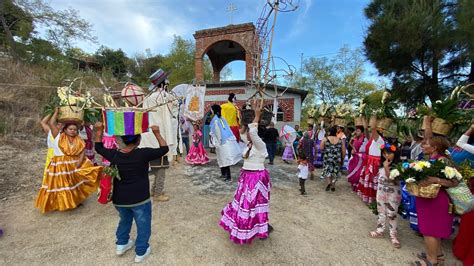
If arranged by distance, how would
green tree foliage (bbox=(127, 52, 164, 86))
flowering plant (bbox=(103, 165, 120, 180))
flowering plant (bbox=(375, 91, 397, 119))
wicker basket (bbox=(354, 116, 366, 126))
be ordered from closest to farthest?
flowering plant (bbox=(103, 165, 120, 180)) → flowering plant (bbox=(375, 91, 397, 119)) → wicker basket (bbox=(354, 116, 366, 126)) → green tree foliage (bbox=(127, 52, 164, 86))

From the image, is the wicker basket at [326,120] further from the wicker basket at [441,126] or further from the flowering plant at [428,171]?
the flowering plant at [428,171]

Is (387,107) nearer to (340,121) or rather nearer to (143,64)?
(340,121)

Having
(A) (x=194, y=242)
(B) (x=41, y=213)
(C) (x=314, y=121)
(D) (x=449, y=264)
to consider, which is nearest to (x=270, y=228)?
(A) (x=194, y=242)

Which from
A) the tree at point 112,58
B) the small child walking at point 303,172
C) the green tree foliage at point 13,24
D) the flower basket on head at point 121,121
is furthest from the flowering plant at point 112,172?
the tree at point 112,58

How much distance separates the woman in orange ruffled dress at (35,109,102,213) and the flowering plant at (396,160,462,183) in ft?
14.9

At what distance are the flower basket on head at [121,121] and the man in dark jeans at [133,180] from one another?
16 centimetres

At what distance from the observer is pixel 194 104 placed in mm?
9438

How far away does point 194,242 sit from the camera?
3.38 meters

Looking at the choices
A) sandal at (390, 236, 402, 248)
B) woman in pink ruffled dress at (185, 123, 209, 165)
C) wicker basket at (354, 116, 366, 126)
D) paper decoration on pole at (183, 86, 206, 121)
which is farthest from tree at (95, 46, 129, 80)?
sandal at (390, 236, 402, 248)

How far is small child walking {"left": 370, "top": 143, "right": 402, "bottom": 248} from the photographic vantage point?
3482 millimetres

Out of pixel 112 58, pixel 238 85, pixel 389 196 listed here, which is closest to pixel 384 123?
pixel 389 196

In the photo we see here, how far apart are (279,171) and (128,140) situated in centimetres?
Result: 578

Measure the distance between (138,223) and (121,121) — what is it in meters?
1.21

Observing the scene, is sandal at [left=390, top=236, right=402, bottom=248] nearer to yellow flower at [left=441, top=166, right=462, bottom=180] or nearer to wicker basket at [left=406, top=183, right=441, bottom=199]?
wicker basket at [left=406, top=183, right=441, bottom=199]
